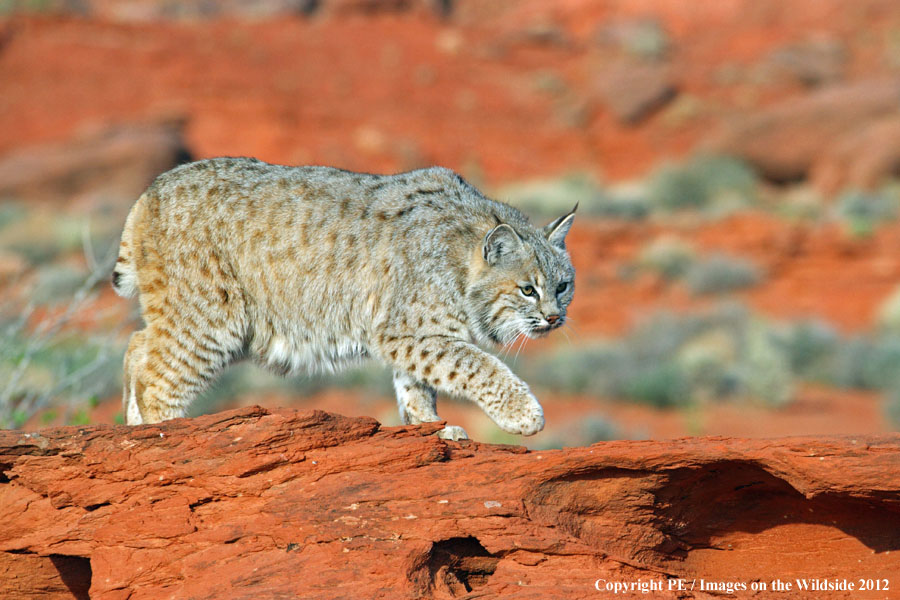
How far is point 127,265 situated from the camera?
6949 millimetres

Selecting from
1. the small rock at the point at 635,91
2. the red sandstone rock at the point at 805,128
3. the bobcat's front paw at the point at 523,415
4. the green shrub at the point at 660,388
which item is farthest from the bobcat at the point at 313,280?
the small rock at the point at 635,91

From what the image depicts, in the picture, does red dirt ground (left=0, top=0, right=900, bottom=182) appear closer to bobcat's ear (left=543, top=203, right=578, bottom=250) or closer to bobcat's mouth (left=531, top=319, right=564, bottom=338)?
bobcat's ear (left=543, top=203, right=578, bottom=250)

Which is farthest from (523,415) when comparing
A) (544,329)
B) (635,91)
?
(635,91)

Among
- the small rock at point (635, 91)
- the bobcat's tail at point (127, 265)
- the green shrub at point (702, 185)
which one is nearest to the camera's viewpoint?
the bobcat's tail at point (127, 265)

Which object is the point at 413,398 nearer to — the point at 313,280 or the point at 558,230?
the point at 313,280

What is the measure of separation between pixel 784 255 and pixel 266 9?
97.9 ft

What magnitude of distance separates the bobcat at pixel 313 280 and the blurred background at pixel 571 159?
1436 mm

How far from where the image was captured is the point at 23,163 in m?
30.5

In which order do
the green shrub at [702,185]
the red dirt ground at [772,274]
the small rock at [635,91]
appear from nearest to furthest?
the red dirt ground at [772,274]
the green shrub at [702,185]
the small rock at [635,91]

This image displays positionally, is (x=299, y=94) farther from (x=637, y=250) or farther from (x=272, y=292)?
(x=272, y=292)

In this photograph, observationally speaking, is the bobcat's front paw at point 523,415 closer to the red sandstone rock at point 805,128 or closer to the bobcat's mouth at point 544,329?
the bobcat's mouth at point 544,329

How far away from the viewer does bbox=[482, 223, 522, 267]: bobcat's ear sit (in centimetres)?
660

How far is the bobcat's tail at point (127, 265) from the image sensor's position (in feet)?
22.7

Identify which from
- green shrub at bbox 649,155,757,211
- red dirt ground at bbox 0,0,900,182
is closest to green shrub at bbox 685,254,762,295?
green shrub at bbox 649,155,757,211
